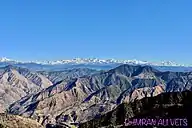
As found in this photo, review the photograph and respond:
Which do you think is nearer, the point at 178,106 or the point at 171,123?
the point at 171,123

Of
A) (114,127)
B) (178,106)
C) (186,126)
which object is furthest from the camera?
(114,127)

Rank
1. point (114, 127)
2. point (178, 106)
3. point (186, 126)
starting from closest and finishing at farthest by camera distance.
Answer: point (186, 126)
point (178, 106)
point (114, 127)

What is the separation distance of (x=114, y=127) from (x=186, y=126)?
138 feet

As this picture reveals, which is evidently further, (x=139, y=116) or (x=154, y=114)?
(x=139, y=116)

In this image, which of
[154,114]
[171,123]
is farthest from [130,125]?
[171,123]

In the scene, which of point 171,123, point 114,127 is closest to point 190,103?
point 171,123

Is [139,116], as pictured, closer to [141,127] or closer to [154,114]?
[154,114]

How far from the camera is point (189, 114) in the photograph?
172625 mm

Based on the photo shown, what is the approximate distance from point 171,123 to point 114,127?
34.3 meters

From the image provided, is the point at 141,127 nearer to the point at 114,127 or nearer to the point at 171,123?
the point at 171,123

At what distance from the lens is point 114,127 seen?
196 m

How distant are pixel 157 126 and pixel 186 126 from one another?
10.7 m

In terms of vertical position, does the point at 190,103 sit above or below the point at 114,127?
above

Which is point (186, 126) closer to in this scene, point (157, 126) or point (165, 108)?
point (157, 126)
